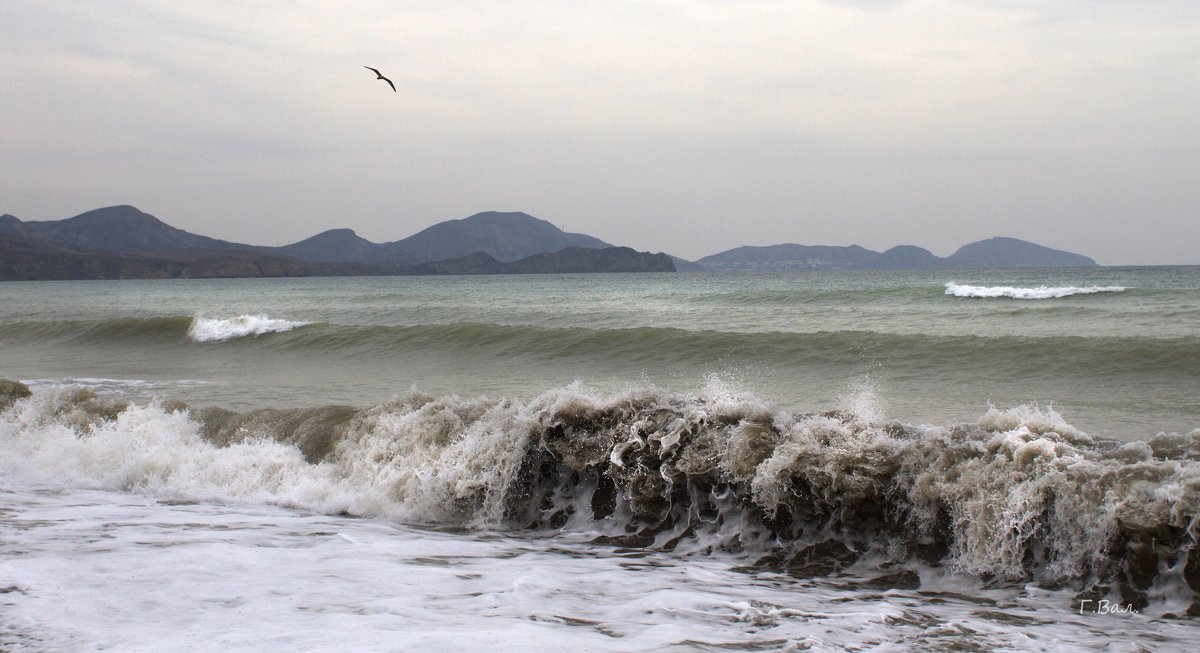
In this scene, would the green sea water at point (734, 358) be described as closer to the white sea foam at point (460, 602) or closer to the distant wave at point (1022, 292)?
the distant wave at point (1022, 292)

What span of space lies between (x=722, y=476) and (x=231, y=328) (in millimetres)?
19861

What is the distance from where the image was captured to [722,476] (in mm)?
5961

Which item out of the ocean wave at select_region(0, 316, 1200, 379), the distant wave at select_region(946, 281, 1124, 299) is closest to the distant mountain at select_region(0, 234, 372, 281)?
the ocean wave at select_region(0, 316, 1200, 379)

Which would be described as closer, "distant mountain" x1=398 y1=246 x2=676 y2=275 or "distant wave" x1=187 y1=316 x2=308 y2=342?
"distant wave" x1=187 y1=316 x2=308 y2=342

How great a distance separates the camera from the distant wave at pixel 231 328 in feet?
71.9

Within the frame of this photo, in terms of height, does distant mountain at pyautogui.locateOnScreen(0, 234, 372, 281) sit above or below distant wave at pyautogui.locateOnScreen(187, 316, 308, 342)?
above

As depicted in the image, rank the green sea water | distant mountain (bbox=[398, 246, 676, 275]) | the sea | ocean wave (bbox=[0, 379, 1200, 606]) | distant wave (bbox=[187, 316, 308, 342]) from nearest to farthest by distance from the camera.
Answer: the sea, ocean wave (bbox=[0, 379, 1200, 606]), the green sea water, distant wave (bbox=[187, 316, 308, 342]), distant mountain (bbox=[398, 246, 676, 275])

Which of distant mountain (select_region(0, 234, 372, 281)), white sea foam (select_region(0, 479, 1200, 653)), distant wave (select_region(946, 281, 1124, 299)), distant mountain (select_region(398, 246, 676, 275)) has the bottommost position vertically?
white sea foam (select_region(0, 479, 1200, 653))

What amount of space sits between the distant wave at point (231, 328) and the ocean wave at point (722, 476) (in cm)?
1375

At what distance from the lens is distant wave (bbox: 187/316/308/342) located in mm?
21906

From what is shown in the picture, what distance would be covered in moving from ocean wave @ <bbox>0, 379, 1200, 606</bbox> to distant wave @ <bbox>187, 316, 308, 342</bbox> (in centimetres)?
1375

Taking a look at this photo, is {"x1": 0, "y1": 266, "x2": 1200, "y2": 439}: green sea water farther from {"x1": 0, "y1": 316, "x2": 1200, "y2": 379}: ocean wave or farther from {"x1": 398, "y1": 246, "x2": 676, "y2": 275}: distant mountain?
{"x1": 398, "y1": 246, "x2": 676, "y2": 275}: distant mountain

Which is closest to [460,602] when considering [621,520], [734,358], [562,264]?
[621,520]

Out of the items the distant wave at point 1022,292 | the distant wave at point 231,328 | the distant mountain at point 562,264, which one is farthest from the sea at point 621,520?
the distant mountain at point 562,264
